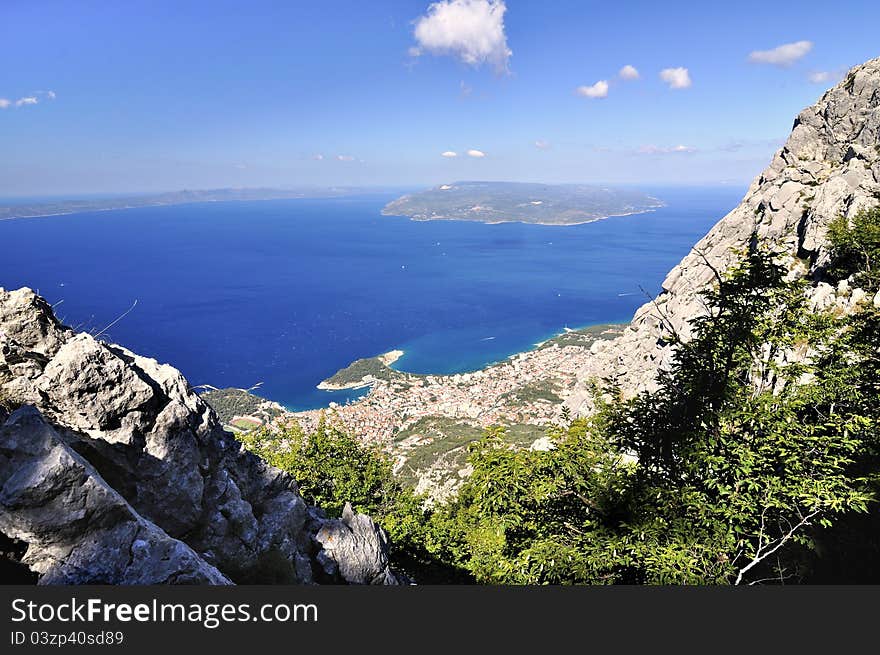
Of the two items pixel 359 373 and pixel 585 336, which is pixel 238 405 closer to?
pixel 359 373

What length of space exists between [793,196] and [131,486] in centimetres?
5939

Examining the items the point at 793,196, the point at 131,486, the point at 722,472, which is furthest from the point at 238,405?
the point at 793,196

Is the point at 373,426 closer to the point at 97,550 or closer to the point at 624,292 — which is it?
the point at 97,550

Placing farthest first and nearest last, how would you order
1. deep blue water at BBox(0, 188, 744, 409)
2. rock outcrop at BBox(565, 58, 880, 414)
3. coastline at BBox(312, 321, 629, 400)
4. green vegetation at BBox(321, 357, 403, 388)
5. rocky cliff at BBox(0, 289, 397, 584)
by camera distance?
deep blue water at BBox(0, 188, 744, 409)
green vegetation at BBox(321, 357, 403, 388)
coastline at BBox(312, 321, 629, 400)
rock outcrop at BBox(565, 58, 880, 414)
rocky cliff at BBox(0, 289, 397, 584)

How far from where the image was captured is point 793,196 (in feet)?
155

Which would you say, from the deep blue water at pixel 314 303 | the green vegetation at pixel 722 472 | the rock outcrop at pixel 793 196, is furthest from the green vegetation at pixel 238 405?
the green vegetation at pixel 722 472

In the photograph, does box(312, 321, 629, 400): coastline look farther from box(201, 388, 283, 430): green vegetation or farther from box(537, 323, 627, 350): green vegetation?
box(201, 388, 283, 430): green vegetation

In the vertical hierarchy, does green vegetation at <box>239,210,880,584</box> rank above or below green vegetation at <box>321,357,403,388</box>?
above

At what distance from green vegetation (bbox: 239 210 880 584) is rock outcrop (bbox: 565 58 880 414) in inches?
1186

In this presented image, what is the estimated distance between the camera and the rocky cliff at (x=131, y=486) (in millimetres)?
4914

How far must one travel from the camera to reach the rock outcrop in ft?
129

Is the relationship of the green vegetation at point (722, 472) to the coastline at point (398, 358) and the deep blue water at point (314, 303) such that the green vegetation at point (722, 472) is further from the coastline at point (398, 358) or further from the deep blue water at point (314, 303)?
the coastline at point (398, 358)

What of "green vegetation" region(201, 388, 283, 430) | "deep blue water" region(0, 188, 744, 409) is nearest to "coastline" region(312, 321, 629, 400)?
"deep blue water" region(0, 188, 744, 409)

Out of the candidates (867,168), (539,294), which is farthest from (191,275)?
(867,168)
